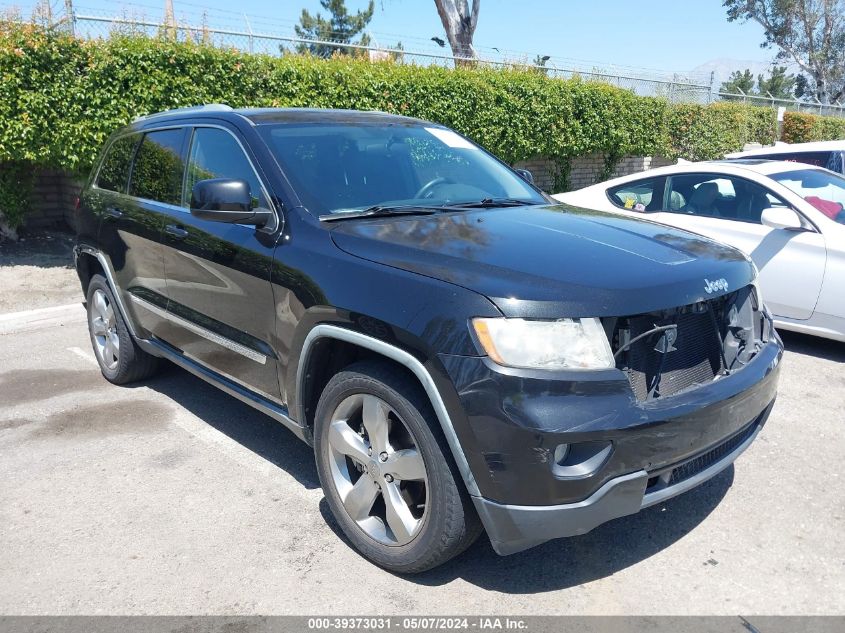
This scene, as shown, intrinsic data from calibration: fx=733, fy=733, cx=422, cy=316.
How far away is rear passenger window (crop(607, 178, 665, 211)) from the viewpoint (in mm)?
6812

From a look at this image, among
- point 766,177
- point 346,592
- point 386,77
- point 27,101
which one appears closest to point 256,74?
point 386,77

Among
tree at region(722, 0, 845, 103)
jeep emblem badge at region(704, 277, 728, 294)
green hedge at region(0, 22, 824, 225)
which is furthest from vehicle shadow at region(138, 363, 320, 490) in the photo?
tree at region(722, 0, 845, 103)

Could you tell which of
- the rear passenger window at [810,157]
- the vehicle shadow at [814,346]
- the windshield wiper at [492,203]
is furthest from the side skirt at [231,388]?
the rear passenger window at [810,157]

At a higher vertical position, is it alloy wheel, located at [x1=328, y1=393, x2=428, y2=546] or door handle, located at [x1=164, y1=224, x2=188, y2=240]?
door handle, located at [x1=164, y1=224, x2=188, y2=240]

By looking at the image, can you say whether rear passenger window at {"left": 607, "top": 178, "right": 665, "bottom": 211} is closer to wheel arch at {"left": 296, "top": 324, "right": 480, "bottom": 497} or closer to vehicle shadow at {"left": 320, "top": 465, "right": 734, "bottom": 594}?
vehicle shadow at {"left": 320, "top": 465, "right": 734, "bottom": 594}

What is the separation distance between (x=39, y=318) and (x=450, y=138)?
4704 mm

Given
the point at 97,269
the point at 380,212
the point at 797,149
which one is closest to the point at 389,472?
the point at 380,212

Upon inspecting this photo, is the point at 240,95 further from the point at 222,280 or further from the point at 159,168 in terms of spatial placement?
the point at 222,280

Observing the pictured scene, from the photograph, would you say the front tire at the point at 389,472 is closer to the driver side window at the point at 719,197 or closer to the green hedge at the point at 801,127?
the driver side window at the point at 719,197

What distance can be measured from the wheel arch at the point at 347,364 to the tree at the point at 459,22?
14.0 meters

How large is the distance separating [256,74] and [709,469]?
24.9 ft

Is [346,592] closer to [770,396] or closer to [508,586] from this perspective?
[508,586]

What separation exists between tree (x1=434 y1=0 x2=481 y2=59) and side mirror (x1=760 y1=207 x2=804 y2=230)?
1120 cm

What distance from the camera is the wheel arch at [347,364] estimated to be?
2539 millimetres
